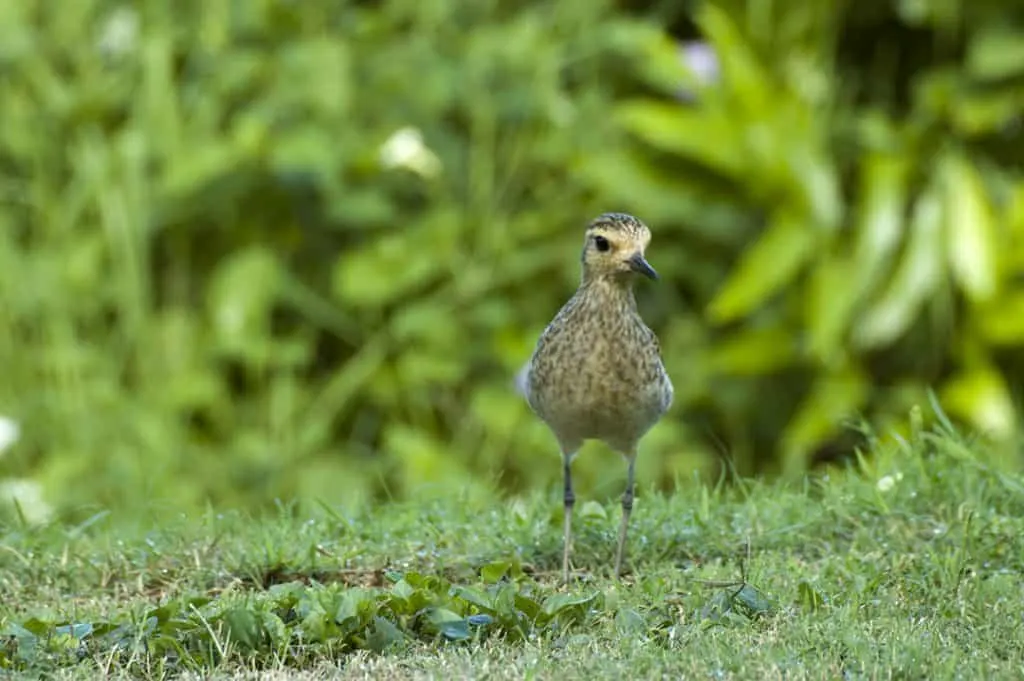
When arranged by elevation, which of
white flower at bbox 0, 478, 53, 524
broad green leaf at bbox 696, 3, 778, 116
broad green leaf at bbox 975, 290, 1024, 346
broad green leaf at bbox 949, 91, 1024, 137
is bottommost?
white flower at bbox 0, 478, 53, 524

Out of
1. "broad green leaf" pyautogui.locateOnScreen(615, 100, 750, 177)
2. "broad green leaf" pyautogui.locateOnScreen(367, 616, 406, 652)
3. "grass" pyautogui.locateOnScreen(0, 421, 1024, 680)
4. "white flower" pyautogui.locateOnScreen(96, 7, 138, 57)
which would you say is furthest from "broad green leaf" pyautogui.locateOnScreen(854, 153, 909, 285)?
"broad green leaf" pyautogui.locateOnScreen(367, 616, 406, 652)

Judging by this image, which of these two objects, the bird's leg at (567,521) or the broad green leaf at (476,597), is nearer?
the broad green leaf at (476,597)

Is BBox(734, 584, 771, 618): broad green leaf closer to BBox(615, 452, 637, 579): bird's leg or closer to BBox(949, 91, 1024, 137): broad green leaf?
BBox(615, 452, 637, 579): bird's leg

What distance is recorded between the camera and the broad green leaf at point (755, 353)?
26.8ft

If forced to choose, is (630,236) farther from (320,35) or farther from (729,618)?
(320,35)

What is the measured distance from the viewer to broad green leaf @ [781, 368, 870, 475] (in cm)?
786

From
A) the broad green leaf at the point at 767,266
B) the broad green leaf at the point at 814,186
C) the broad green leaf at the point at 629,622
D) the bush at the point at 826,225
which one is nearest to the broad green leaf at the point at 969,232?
the bush at the point at 826,225

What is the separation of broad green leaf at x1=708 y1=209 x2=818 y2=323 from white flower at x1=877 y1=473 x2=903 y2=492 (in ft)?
6.72

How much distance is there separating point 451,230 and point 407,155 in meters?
0.40

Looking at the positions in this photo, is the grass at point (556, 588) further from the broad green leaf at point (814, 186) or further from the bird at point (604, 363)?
the broad green leaf at point (814, 186)

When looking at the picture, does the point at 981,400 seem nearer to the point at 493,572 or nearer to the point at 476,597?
the point at 493,572

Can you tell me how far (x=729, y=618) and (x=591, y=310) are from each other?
1.17 metres

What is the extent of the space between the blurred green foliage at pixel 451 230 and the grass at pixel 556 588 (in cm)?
175

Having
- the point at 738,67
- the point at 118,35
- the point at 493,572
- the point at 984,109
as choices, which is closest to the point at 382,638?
the point at 493,572
